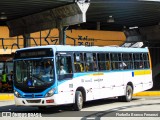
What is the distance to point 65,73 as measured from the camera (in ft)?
55.3

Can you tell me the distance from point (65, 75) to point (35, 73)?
3.95 ft

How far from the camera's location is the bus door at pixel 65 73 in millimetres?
16423

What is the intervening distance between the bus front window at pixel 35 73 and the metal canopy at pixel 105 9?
989 centimetres

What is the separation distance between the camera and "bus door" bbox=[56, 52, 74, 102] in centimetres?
1642

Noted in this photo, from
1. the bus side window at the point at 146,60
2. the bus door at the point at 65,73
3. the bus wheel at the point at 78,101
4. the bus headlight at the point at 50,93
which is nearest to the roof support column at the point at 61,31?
the bus side window at the point at 146,60

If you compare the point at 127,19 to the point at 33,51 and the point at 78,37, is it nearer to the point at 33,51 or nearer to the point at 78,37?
the point at 78,37

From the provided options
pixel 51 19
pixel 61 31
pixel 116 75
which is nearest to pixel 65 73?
pixel 116 75

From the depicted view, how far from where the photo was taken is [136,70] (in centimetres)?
2288

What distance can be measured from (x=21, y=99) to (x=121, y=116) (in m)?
4.07

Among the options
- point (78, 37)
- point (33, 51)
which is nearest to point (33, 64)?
point (33, 51)

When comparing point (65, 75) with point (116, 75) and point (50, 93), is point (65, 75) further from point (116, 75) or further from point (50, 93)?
point (116, 75)

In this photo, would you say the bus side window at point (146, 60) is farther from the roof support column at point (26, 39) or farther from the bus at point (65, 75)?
the roof support column at point (26, 39)

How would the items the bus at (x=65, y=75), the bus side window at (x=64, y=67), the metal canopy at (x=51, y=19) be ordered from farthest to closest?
the metal canopy at (x=51, y=19)
the bus side window at (x=64, y=67)
the bus at (x=65, y=75)

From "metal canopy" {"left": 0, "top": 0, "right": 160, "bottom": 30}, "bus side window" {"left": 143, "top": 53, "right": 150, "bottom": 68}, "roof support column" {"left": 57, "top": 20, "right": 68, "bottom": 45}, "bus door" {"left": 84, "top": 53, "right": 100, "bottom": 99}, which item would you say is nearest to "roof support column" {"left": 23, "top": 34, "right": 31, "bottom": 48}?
"metal canopy" {"left": 0, "top": 0, "right": 160, "bottom": 30}
